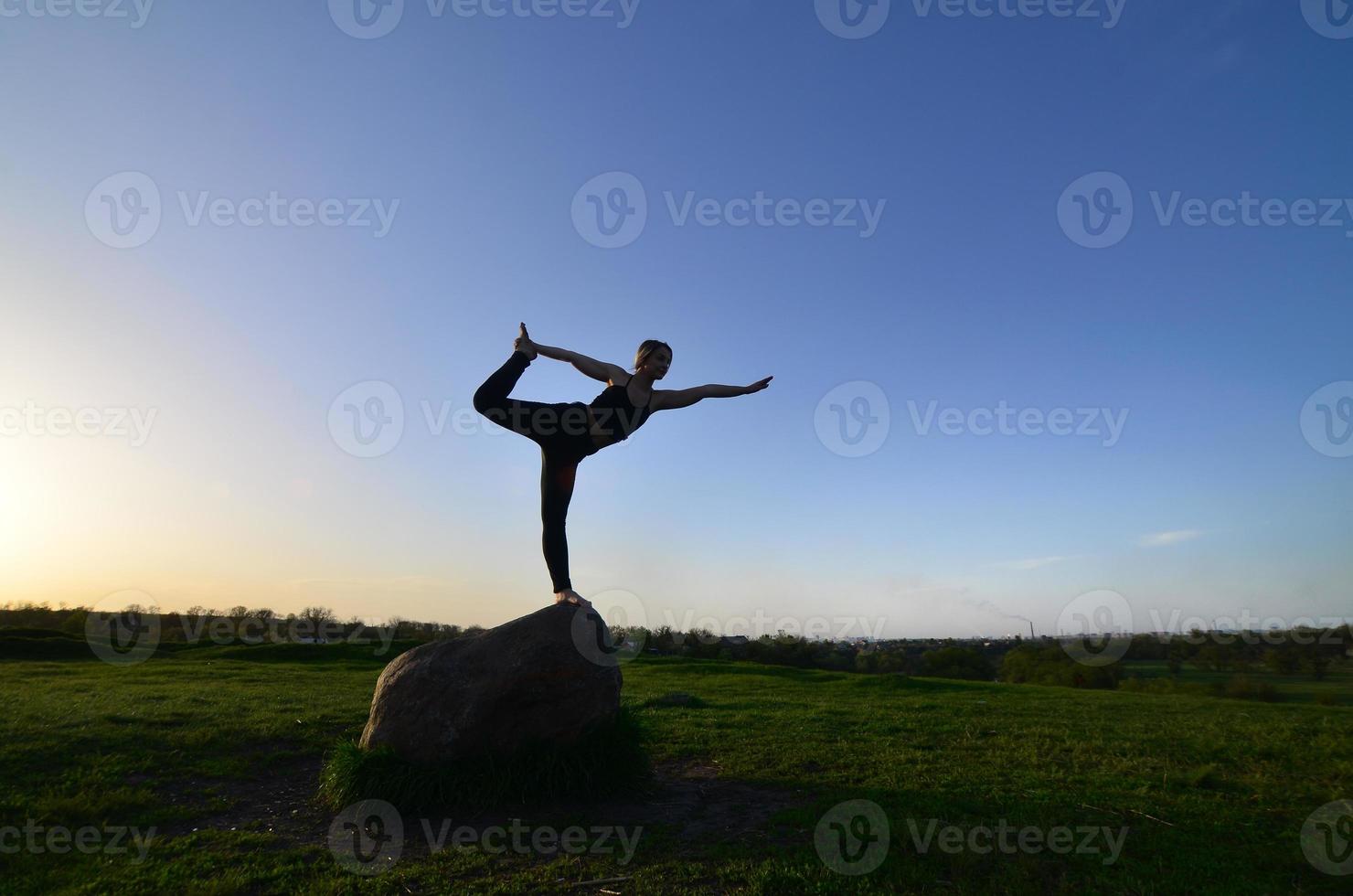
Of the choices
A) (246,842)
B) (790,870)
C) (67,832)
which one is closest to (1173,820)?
(790,870)

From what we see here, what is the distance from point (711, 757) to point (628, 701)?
651 cm

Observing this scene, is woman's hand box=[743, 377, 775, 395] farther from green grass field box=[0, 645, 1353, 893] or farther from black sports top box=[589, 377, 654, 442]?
green grass field box=[0, 645, 1353, 893]

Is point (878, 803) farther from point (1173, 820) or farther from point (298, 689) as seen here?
point (298, 689)

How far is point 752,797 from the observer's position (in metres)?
6.88

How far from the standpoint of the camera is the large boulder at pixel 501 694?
6.91m

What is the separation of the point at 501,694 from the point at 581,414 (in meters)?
3.04

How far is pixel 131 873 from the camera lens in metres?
5.15
